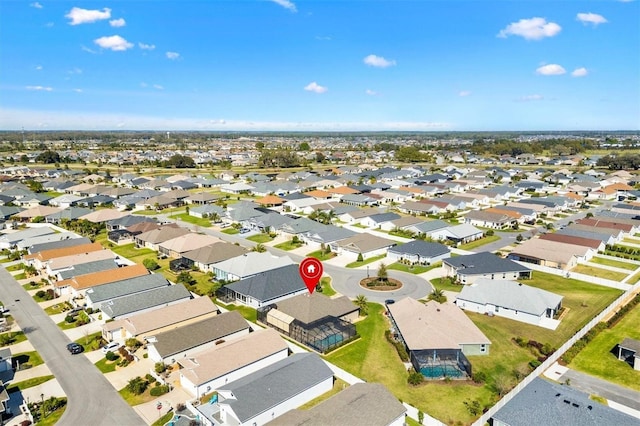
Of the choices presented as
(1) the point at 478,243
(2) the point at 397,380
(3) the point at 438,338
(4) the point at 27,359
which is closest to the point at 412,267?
(1) the point at 478,243

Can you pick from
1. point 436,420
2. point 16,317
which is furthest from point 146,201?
point 436,420

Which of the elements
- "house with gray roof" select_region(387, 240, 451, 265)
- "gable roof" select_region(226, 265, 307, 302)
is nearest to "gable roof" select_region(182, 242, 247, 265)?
"gable roof" select_region(226, 265, 307, 302)

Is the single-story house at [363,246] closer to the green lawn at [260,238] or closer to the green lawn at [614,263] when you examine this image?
the green lawn at [260,238]

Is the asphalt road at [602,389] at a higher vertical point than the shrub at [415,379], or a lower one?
lower

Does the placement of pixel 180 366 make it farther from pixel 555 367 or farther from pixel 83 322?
pixel 555 367

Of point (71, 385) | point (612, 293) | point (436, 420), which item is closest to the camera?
point (436, 420)

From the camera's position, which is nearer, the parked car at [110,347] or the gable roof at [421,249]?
the parked car at [110,347]

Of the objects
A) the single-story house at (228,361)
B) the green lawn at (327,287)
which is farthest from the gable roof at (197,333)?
the green lawn at (327,287)
